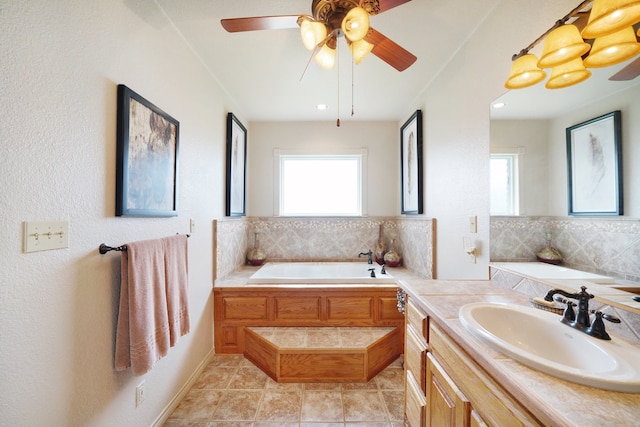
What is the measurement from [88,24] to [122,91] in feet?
0.86

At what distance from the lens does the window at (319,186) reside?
343 centimetres

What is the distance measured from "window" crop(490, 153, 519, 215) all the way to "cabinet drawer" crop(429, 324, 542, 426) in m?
0.85

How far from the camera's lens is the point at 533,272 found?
1245mm

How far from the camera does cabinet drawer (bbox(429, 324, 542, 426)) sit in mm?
642

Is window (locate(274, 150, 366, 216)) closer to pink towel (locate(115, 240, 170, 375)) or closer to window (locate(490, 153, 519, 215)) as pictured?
window (locate(490, 153, 519, 215))

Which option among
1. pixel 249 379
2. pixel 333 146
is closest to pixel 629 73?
pixel 333 146

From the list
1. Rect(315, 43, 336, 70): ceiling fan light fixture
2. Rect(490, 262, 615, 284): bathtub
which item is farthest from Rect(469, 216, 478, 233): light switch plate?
Rect(315, 43, 336, 70): ceiling fan light fixture

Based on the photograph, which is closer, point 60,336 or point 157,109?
point 60,336

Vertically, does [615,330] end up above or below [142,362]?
above

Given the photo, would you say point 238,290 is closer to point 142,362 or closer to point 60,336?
point 142,362

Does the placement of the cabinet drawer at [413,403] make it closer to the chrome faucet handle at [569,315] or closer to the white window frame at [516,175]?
the chrome faucet handle at [569,315]

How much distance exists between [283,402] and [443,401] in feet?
4.12

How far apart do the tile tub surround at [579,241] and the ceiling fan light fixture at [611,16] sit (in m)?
0.67

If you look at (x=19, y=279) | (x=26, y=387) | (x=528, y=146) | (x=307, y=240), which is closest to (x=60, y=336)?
(x=26, y=387)
